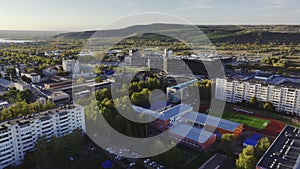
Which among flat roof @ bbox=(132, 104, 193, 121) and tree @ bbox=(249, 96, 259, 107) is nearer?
flat roof @ bbox=(132, 104, 193, 121)

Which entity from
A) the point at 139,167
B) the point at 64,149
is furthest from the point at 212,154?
the point at 64,149

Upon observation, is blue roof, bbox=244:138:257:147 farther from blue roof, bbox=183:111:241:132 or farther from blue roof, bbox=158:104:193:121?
blue roof, bbox=158:104:193:121

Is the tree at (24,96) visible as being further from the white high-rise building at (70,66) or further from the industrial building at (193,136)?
the industrial building at (193,136)

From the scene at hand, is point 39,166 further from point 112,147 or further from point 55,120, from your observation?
point 112,147

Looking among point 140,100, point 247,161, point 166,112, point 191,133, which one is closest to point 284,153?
point 247,161

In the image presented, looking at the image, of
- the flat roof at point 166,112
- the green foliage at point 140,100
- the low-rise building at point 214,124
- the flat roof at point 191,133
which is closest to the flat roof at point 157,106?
the green foliage at point 140,100

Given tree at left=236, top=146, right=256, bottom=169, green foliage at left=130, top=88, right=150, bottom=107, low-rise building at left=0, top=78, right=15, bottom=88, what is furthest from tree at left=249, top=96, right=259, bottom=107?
low-rise building at left=0, top=78, right=15, bottom=88

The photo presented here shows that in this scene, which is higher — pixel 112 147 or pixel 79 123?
pixel 79 123
